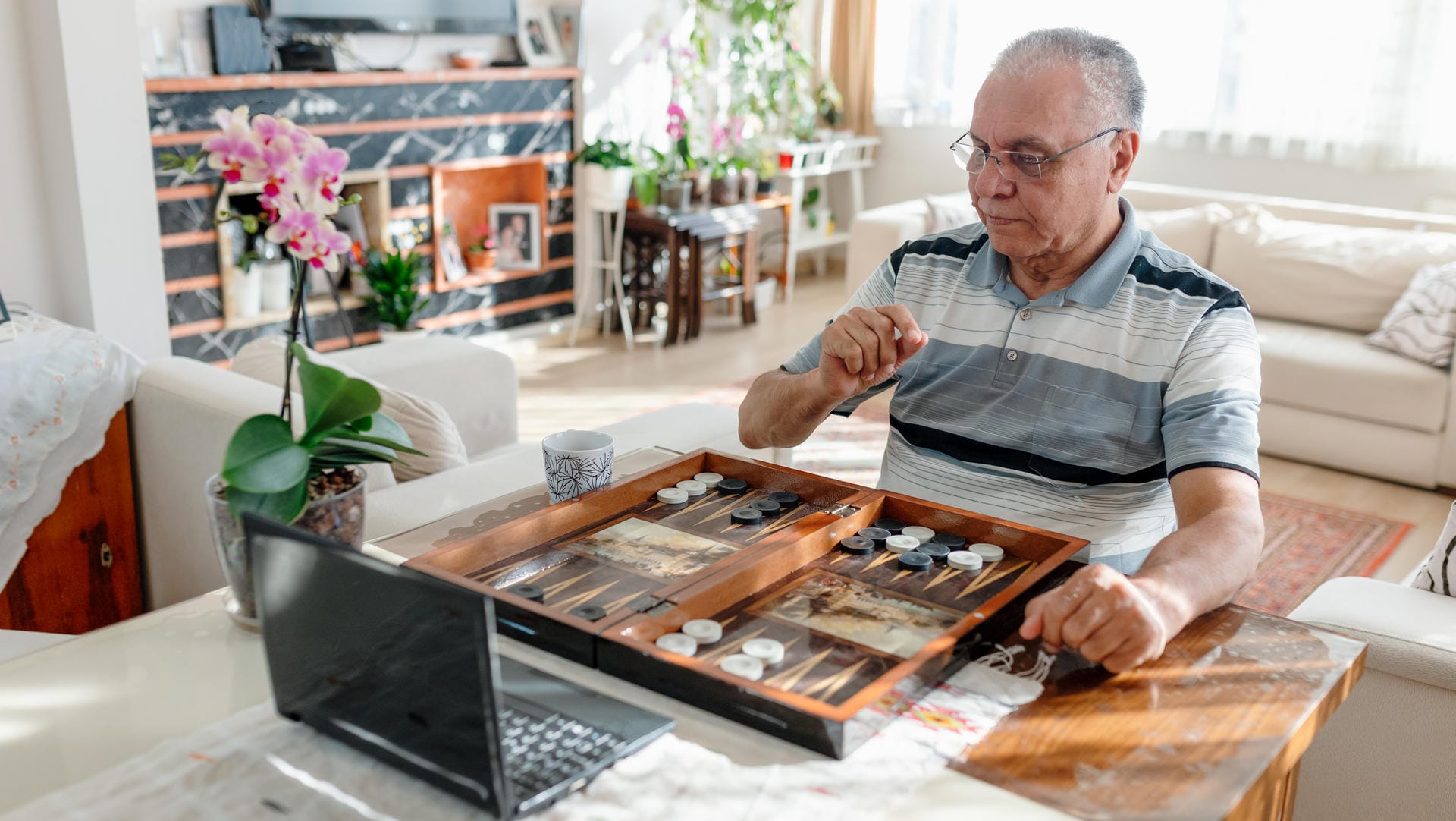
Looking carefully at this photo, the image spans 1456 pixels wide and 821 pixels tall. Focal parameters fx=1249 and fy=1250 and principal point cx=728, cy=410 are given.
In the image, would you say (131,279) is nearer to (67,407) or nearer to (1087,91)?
(67,407)

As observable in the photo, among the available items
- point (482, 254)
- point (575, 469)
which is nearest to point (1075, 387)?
point (575, 469)

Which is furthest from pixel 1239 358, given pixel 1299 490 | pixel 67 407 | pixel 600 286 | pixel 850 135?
pixel 850 135

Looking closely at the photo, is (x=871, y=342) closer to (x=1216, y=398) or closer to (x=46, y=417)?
(x=1216, y=398)

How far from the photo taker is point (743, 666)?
1.03 meters

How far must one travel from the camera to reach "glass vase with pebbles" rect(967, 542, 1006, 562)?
4.16ft

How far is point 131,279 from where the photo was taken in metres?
3.32

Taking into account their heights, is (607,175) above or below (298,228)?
below

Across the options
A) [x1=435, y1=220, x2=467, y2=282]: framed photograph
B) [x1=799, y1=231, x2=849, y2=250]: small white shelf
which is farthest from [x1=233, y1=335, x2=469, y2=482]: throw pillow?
[x1=799, y1=231, x2=849, y2=250]: small white shelf

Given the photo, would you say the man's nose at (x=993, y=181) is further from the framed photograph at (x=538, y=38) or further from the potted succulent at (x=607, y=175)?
the framed photograph at (x=538, y=38)

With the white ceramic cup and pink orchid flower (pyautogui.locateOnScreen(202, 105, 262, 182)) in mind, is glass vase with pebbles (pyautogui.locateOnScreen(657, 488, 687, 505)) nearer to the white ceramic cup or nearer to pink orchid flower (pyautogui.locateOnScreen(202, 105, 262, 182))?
the white ceramic cup

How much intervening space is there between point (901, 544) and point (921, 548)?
2 centimetres

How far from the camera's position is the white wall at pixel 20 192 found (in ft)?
10.1

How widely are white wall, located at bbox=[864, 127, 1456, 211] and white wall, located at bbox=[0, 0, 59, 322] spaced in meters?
4.29

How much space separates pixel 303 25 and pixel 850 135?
3.08 m
